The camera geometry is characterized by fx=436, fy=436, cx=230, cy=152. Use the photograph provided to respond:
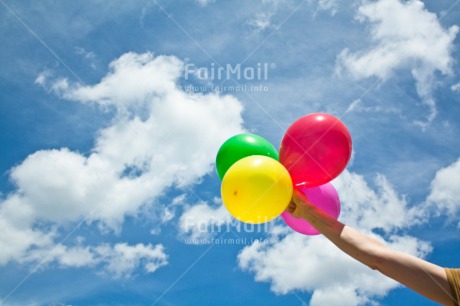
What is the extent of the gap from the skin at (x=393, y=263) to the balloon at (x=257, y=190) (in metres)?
1.13

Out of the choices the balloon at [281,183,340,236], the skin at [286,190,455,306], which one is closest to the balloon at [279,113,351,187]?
the balloon at [281,183,340,236]

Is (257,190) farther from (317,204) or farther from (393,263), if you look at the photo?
(393,263)

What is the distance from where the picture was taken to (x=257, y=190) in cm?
388

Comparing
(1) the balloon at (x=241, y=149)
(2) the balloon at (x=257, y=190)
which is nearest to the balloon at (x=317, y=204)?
(1) the balloon at (x=241, y=149)

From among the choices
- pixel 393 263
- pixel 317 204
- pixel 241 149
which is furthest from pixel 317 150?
pixel 393 263

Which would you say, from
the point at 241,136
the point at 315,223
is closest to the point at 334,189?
the point at 241,136

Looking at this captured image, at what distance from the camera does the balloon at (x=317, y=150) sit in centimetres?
433

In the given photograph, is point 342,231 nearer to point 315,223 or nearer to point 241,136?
point 315,223

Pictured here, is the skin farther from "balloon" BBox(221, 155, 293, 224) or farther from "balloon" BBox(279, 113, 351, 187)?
Result: "balloon" BBox(279, 113, 351, 187)

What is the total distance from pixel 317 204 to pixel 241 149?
1.03 m

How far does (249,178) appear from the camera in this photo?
389 centimetres

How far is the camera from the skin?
2.17 m

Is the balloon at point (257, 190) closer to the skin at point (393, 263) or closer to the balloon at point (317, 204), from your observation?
the balloon at point (317, 204)

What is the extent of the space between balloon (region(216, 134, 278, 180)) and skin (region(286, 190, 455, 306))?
209cm
